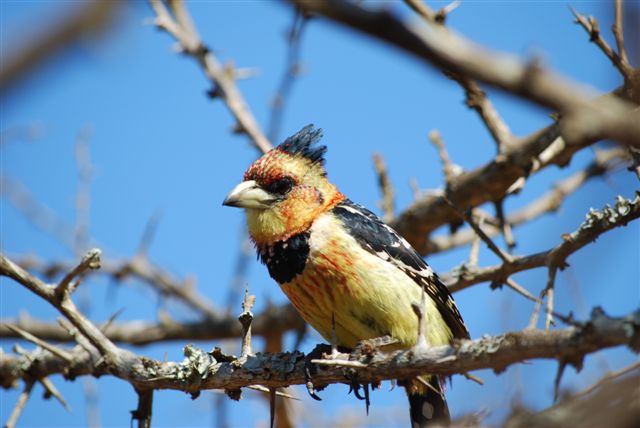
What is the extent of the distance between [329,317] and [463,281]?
36.3 inches

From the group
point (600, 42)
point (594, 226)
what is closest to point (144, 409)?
point (594, 226)

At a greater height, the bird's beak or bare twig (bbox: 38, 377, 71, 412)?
the bird's beak

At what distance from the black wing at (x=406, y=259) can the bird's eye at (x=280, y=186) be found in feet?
1.30

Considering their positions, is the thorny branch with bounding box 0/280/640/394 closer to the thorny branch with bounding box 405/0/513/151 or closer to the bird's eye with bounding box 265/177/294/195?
the bird's eye with bounding box 265/177/294/195

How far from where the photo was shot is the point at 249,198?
462cm

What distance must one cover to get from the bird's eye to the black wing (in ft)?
1.30

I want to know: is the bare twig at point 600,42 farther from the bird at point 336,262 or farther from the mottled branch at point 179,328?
the mottled branch at point 179,328

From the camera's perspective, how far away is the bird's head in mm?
4543

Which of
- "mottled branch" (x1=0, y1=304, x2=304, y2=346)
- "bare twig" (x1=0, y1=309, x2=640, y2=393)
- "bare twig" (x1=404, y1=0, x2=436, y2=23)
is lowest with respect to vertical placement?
"bare twig" (x1=0, y1=309, x2=640, y2=393)

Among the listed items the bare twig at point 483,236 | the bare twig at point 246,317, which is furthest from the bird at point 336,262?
the bare twig at point 246,317

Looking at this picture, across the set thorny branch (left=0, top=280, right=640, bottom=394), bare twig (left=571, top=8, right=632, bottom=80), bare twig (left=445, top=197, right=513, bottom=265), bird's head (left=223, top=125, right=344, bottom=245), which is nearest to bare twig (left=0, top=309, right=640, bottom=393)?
thorny branch (left=0, top=280, right=640, bottom=394)

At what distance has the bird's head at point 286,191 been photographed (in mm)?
4543

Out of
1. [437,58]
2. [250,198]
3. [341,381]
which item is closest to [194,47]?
[250,198]

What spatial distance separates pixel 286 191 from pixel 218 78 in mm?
1364
